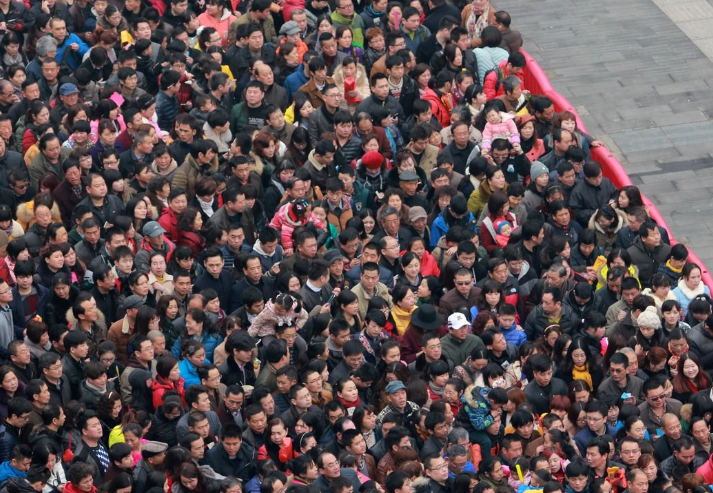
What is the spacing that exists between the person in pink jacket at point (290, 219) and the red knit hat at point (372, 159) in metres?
1.24

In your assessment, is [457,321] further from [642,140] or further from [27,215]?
[642,140]

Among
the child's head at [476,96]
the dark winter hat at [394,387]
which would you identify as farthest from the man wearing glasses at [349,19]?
the dark winter hat at [394,387]

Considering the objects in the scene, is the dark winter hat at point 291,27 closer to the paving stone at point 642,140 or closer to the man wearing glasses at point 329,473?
the paving stone at point 642,140

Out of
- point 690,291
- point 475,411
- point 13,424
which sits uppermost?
point 13,424

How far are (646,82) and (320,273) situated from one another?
892 centimetres

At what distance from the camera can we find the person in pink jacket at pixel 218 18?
22.3m

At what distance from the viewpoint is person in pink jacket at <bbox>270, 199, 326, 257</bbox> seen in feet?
59.0

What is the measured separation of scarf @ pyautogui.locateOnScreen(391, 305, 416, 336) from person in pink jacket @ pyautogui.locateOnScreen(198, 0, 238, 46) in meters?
6.58

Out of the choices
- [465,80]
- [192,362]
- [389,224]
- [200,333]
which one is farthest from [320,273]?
[465,80]

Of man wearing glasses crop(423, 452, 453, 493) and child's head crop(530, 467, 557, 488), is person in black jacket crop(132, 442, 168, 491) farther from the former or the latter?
child's head crop(530, 467, 557, 488)

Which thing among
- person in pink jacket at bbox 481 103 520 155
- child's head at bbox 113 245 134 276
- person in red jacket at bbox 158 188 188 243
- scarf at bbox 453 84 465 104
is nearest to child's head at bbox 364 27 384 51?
scarf at bbox 453 84 465 104

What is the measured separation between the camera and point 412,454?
1493 cm

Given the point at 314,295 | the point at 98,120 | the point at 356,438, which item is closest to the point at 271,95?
the point at 98,120

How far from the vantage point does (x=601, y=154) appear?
68.2ft
